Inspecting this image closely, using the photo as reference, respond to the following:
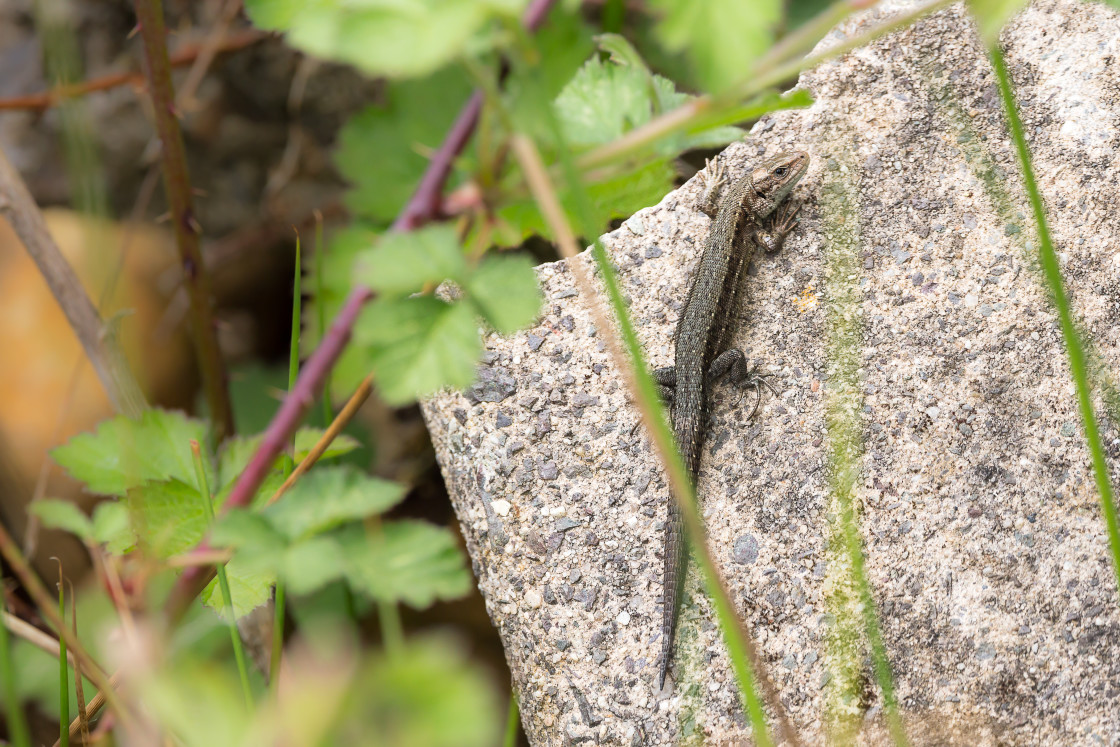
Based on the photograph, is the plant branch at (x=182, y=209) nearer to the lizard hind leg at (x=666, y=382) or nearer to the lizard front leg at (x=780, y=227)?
the lizard hind leg at (x=666, y=382)

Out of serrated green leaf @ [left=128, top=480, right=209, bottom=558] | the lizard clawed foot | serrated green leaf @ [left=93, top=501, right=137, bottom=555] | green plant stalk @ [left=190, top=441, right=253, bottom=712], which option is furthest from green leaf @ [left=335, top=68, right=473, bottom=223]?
serrated green leaf @ [left=93, top=501, right=137, bottom=555]

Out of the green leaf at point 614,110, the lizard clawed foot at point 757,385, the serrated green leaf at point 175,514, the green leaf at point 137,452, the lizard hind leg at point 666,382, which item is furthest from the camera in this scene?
the lizard hind leg at point 666,382

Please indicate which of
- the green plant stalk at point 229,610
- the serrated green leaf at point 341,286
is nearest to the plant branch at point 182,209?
the serrated green leaf at point 341,286

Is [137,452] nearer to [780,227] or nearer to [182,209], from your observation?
[182,209]

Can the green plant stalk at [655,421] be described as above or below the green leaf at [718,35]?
below

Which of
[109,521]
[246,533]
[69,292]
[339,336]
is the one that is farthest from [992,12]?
[69,292]
